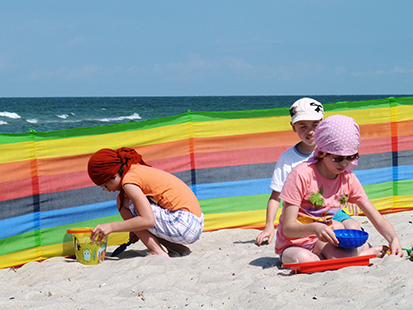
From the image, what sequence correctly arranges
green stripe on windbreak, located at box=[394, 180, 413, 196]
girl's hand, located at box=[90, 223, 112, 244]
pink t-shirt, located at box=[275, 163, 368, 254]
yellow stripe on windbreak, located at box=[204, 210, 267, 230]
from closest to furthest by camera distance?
pink t-shirt, located at box=[275, 163, 368, 254]
girl's hand, located at box=[90, 223, 112, 244]
yellow stripe on windbreak, located at box=[204, 210, 267, 230]
green stripe on windbreak, located at box=[394, 180, 413, 196]

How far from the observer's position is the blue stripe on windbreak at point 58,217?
4.04 meters

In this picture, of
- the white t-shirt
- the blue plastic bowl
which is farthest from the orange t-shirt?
the blue plastic bowl

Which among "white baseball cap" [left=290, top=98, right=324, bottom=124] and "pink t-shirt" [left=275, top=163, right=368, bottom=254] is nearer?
"pink t-shirt" [left=275, top=163, right=368, bottom=254]

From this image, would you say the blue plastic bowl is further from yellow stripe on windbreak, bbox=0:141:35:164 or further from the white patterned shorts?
yellow stripe on windbreak, bbox=0:141:35:164

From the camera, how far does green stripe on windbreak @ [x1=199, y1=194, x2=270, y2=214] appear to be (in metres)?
5.09

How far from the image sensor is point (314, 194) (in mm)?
3002

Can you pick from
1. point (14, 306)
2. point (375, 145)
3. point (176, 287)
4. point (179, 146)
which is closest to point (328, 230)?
point (176, 287)

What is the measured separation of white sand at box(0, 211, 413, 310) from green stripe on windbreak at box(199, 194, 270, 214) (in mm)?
932

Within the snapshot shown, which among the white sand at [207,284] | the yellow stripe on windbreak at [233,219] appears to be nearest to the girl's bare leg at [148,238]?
the white sand at [207,284]

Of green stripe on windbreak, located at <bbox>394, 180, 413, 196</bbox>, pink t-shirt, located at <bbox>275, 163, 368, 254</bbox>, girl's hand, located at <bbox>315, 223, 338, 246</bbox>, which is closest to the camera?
girl's hand, located at <bbox>315, 223, 338, 246</bbox>

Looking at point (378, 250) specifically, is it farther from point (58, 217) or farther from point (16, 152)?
point (16, 152)

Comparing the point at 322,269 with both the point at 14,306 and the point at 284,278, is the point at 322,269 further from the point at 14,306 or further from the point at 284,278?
the point at 14,306

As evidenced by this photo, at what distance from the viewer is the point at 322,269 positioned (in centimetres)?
296

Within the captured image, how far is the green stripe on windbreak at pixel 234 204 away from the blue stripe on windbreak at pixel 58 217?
1028 millimetres
